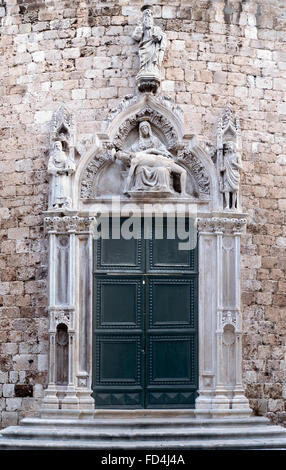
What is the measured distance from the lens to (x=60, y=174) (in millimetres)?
11977

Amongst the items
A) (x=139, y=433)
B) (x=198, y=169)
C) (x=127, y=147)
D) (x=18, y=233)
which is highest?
(x=127, y=147)

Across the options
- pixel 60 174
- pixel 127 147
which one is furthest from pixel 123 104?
pixel 60 174

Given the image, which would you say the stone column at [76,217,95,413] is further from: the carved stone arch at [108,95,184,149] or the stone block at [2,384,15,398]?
the carved stone arch at [108,95,184,149]

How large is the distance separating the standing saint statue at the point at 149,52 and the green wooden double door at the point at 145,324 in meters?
1.97

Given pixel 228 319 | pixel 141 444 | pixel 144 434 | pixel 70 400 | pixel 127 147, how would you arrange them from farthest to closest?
1. pixel 127 147
2. pixel 228 319
3. pixel 70 400
4. pixel 144 434
5. pixel 141 444

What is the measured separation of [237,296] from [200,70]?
3.12m

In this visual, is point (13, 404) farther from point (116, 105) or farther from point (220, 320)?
point (116, 105)

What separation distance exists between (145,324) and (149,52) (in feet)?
11.9

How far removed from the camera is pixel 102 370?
1184cm

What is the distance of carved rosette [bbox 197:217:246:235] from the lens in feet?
39.5

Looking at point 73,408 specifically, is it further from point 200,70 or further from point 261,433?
point 200,70

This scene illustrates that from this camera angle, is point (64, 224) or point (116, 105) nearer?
point (64, 224)

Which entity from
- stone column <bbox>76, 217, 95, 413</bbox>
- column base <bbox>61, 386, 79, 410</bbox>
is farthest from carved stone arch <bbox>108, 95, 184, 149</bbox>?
column base <bbox>61, 386, 79, 410</bbox>

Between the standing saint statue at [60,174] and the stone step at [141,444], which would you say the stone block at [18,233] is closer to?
the standing saint statue at [60,174]
